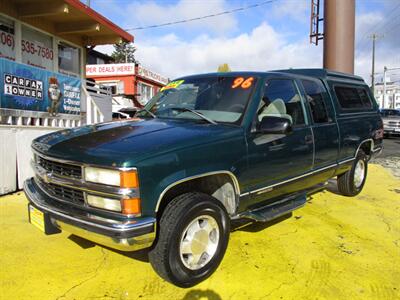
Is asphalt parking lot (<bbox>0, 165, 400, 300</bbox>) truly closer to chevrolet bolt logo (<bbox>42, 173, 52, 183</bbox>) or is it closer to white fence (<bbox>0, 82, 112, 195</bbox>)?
chevrolet bolt logo (<bbox>42, 173, 52, 183</bbox>)

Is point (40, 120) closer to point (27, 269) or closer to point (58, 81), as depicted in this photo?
point (58, 81)

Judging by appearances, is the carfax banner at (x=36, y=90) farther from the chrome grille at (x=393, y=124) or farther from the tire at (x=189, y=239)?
the chrome grille at (x=393, y=124)

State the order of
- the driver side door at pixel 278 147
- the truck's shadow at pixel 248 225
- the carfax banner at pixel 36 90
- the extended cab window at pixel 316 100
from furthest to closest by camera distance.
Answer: the carfax banner at pixel 36 90 → the extended cab window at pixel 316 100 → the truck's shadow at pixel 248 225 → the driver side door at pixel 278 147

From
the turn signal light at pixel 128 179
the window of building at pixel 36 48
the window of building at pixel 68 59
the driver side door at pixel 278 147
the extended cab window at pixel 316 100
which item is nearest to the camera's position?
the turn signal light at pixel 128 179

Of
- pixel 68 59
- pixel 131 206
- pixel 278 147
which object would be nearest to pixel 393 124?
pixel 68 59

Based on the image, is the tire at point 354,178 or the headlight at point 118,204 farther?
the tire at point 354,178

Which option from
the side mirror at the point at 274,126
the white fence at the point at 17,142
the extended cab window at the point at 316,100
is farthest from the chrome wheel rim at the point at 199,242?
the white fence at the point at 17,142

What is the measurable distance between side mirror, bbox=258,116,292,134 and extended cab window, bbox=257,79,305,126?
25 centimetres

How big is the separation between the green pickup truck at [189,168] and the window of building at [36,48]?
6897mm

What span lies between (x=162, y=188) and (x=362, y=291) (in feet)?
6.26

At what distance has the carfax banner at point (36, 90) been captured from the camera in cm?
643

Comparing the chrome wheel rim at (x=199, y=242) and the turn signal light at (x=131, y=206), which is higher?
the turn signal light at (x=131, y=206)

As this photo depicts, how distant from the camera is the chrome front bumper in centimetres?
261

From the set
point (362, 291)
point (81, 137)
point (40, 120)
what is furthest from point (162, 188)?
point (40, 120)
